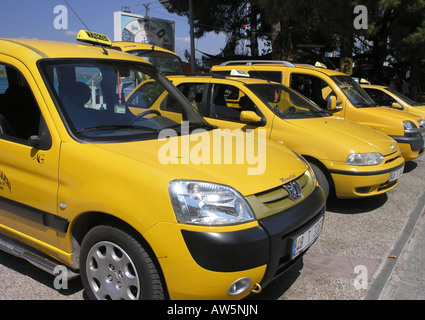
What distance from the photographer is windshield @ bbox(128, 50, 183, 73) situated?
1031cm

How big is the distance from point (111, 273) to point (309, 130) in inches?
127

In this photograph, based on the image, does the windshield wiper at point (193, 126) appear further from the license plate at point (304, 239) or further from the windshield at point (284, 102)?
the windshield at point (284, 102)

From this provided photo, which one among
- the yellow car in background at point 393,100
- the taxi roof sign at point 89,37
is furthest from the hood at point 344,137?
the yellow car in background at point 393,100

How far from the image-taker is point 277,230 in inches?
86.7

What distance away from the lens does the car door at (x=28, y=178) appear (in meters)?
2.46

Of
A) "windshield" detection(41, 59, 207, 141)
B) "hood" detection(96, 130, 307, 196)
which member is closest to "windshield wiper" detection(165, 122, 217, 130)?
"windshield" detection(41, 59, 207, 141)

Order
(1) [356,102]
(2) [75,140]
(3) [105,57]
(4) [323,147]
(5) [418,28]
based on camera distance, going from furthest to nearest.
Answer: (5) [418,28] → (1) [356,102] → (4) [323,147] → (3) [105,57] → (2) [75,140]

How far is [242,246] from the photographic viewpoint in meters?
2.05

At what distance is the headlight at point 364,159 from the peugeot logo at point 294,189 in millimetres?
2061

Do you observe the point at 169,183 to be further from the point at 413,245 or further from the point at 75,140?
the point at 413,245

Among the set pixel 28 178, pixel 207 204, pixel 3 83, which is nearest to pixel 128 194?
pixel 207 204

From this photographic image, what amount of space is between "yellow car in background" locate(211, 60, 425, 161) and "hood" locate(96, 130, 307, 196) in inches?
147
